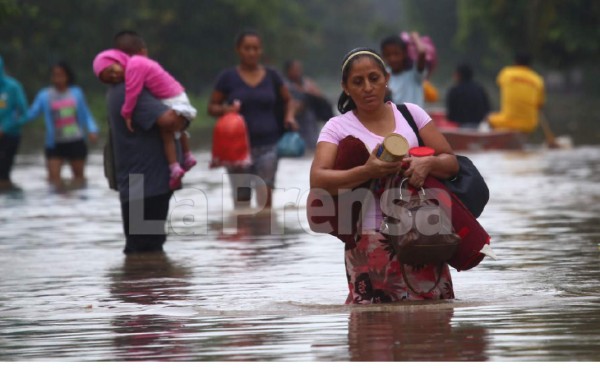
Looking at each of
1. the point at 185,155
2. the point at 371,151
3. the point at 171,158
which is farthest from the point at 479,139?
the point at 371,151

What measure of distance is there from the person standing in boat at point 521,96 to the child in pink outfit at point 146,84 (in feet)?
47.2

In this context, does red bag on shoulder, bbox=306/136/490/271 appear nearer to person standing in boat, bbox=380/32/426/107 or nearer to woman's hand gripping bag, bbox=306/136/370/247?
woman's hand gripping bag, bbox=306/136/370/247

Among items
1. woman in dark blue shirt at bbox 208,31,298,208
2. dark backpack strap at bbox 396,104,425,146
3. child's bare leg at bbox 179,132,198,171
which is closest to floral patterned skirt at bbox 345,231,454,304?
dark backpack strap at bbox 396,104,425,146

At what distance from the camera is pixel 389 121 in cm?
790

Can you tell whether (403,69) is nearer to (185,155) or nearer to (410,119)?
(185,155)

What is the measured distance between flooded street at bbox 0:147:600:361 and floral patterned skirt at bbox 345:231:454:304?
0.07 metres

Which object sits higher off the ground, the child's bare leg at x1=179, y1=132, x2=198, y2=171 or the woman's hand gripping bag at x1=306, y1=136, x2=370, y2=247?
the child's bare leg at x1=179, y1=132, x2=198, y2=171

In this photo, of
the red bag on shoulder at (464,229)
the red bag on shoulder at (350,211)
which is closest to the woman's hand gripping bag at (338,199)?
the red bag on shoulder at (350,211)

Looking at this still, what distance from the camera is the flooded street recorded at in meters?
7.10

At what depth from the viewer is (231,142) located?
1462cm

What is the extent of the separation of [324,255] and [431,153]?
4109mm

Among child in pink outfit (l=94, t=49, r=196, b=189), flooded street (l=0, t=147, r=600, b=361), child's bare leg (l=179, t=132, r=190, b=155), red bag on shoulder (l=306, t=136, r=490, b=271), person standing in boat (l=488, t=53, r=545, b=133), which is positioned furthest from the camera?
person standing in boat (l=488, t=53, r=545, b=133)

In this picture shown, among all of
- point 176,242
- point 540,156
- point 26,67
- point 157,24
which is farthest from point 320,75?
point 176,242

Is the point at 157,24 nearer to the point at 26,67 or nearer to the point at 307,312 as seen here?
the point at 26,67
